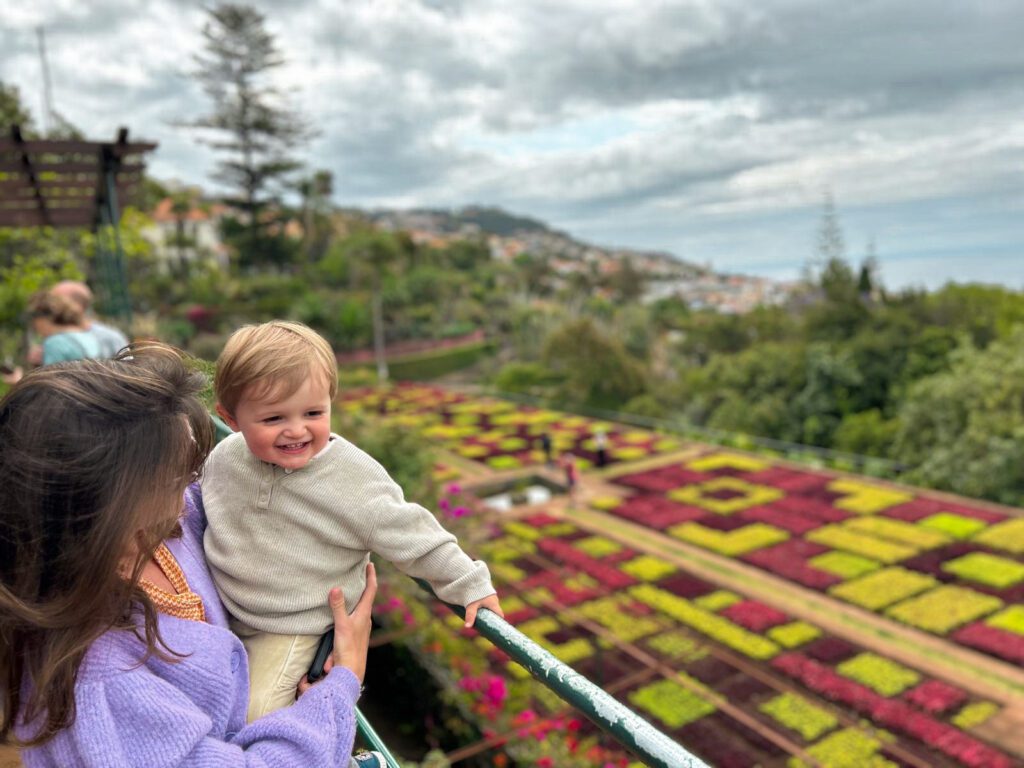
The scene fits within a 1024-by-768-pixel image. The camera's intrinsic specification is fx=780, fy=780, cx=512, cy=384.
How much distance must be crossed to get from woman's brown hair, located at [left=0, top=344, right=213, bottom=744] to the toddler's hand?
418 millimetres

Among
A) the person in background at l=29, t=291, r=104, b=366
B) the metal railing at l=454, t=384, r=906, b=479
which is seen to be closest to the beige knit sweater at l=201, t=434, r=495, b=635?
the person in background at l=29, t=291, r=104, b=366

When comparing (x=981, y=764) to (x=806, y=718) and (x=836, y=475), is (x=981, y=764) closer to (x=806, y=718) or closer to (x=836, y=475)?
(x=806, y=718)

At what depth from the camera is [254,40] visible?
99.1 ft

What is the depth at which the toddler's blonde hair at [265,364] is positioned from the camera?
3.79 ft

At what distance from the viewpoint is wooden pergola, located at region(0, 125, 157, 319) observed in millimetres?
5020

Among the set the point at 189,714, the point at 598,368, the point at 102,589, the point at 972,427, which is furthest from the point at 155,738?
the point at 598,368

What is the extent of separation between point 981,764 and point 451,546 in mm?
7271

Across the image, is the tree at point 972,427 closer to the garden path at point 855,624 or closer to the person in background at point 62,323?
the garden path at point 855,624

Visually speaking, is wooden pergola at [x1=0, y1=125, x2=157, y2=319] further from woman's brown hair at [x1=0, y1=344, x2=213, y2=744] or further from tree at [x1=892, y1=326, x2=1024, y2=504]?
tree at [x1=892, y1=326, x2=1024, y2=504]

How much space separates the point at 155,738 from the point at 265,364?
514mm

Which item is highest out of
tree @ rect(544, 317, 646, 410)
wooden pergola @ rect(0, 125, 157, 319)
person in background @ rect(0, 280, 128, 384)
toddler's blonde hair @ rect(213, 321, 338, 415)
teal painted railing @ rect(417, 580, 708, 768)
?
wooden pergola @ rect(0, 125, 157, 319)

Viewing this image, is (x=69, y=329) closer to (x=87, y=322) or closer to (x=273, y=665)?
(x=87, y=322)

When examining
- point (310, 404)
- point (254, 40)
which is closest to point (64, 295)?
point (310, 404)

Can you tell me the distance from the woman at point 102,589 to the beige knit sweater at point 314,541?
220 mm
